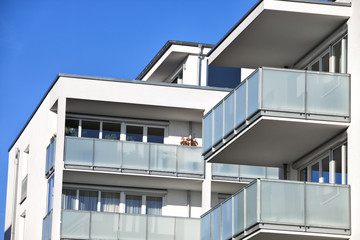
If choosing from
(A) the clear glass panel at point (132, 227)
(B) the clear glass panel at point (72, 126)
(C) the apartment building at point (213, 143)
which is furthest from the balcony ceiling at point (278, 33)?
(B) the clear glass panel at point (72, 126)

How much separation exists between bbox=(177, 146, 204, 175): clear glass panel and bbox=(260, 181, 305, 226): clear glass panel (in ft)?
49.7

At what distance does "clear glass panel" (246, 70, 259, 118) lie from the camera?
25875mm

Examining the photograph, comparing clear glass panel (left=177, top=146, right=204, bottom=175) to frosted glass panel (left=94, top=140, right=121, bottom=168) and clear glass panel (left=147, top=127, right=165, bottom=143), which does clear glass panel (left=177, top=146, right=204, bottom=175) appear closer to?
clear glass panel (left=147, top=127, right=165, bottom=143)

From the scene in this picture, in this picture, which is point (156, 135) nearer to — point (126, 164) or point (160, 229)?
point (126, 164)

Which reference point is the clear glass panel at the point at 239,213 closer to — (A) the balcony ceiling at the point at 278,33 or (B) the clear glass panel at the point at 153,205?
(A) the balcony ceiling at the point at 278,33

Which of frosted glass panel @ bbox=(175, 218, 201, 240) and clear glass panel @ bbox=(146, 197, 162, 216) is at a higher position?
clear glass panel @ bbox=(146, 197, 162, 216)

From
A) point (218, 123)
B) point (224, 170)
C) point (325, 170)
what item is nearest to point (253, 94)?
point (325, 170)

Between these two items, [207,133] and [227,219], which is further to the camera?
[207,133]

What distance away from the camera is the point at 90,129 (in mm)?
40688

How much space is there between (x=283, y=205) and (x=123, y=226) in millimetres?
14667

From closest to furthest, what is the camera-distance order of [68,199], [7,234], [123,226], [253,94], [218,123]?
1. [253,94]
2. [218,123]
3. [123,226]
4. [68,199]
5. [7,234]

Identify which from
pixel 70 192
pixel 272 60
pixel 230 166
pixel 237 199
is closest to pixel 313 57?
pixel 272 60

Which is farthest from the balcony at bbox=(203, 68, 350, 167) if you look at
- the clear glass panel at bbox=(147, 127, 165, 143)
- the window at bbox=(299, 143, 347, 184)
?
the clear glass panel at bbox=(147, 127, 165, 143)

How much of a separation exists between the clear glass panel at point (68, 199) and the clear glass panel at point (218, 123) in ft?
37.8
